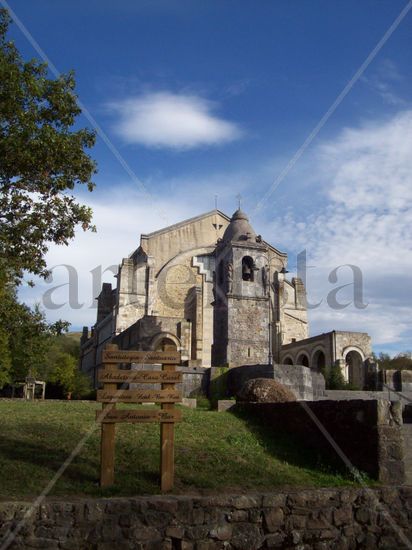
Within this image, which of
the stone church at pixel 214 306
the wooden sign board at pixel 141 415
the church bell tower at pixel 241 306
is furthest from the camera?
the stone church at pixel 214 306

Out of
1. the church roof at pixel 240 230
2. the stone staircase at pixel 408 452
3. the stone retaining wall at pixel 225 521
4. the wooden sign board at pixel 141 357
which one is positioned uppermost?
the church roof at pixel 240 230

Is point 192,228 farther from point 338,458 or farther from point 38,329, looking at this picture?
point 338,458

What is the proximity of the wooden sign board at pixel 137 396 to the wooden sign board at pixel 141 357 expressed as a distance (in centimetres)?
45

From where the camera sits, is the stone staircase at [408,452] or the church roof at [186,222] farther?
the church roof at [186,222]

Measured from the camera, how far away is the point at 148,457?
8.87 metres

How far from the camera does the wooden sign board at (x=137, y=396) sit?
8031 millimetres

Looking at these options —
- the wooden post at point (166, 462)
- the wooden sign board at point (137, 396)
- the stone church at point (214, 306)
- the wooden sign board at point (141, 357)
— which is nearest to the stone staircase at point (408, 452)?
the wooden post at point (166, 462)

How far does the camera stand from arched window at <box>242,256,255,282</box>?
2825 centimetres

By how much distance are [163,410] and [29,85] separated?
23.5 feet

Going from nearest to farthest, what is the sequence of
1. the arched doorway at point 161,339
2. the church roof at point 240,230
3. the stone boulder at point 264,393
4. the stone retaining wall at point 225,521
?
the stone retaining wall at point 225,521 < the stone boulder at point 264,393 < the church roof at point 240,230 < the arched doorway at point 161,339

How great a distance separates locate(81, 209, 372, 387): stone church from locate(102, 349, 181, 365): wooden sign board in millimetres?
16996

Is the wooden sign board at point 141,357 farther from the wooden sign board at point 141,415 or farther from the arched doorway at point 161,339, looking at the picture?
the arched doorway at point 161,339

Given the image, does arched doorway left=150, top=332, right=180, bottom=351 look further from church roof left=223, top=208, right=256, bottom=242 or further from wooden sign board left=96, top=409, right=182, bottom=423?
wooden sign board left=96, top=409, right=182, bottom=423

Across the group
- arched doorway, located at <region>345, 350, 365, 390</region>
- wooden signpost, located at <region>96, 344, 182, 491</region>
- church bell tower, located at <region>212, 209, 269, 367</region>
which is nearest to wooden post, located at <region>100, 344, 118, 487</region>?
wooden signpost, located at <region>96, 344, 182, 491</region>
